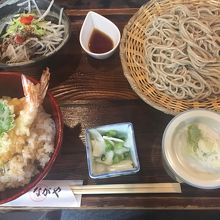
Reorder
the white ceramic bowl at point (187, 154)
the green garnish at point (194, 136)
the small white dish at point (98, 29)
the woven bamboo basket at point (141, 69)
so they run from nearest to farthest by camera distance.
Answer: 1. the white ceramic bowl at point (187, 154)
2. the green garnish at point (194, 136)
3. the woven bamboo basket at point (141, 69)
4. the small white dish at point (98, 29)

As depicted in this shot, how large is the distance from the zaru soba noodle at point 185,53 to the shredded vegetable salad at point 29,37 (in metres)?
0.52

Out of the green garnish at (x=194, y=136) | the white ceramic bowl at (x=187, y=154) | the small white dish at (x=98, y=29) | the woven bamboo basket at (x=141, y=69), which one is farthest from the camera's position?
the small white dish at (x=98, y=29)

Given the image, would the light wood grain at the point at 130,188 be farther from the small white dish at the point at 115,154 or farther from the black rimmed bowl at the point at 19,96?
the black rimmed bowl at the point at 19,96

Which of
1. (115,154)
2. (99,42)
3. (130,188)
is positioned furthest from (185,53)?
(130,188)

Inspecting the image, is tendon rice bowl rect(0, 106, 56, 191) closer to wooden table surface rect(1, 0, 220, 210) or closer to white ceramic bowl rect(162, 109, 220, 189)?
wooden table surface rect(1, 0, 220, 210)

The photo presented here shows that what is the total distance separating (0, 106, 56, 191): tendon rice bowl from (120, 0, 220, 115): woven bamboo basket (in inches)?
19.5

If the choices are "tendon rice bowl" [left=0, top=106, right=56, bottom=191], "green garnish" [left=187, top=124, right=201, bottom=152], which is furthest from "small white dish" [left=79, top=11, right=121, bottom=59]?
"green garnish" [left=187, top=124, right=201, bottom=152]

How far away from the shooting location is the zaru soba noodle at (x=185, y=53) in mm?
1700

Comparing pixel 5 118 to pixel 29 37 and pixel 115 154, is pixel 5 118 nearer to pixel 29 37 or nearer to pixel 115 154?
Answer: pixel 115 154

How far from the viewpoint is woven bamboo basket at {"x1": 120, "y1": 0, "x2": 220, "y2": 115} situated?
5.40ft

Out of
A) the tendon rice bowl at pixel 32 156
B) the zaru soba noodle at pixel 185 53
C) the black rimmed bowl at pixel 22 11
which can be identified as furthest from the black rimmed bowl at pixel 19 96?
the zaru soba noodle at pixel 185 53

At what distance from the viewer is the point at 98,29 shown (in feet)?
6.31

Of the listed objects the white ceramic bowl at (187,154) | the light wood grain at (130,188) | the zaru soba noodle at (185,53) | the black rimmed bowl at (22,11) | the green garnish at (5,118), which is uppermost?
the black rimmed bowl at (22,11)

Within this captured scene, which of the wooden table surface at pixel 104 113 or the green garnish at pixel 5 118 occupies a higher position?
the green garnish at pixel 5 118
